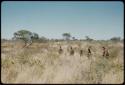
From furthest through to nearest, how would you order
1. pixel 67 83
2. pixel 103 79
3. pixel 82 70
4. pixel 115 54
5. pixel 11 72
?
pixel 115 54 < pixel 82 70 < pixel 11 72 < pixel 103 79 < pixel 67 83

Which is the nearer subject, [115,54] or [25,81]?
[25,81]

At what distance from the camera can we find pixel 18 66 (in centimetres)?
884

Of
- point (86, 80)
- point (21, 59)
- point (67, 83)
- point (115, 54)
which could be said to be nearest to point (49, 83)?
point (67, 83)

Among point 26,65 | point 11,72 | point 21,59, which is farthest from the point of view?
point 21,59

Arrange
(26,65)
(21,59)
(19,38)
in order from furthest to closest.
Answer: (19,38)
(21,59)
(26,65)

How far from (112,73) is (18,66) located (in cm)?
282

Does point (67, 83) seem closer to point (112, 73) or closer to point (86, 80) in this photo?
point (86, 80)

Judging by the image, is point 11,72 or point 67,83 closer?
point 67,83

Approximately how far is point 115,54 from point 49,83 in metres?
6.03

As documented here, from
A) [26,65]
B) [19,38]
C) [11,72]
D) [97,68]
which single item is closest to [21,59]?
[26,65]

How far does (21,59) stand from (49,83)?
3389mm

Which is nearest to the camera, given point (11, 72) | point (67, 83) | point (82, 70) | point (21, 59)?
point (67, 83)

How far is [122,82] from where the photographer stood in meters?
6.99

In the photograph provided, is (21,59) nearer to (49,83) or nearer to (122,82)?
(49,83)
